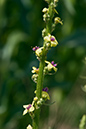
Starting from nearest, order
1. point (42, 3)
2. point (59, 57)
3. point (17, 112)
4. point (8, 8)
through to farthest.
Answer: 1. point (17, 112)
2. point (8, 8)
3. point (42, 3)
4. point (59, 57)

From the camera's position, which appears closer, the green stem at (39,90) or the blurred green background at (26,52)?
the green stem at (39,90)

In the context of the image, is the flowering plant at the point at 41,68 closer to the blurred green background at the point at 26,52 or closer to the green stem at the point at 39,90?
the green stem at the point at 39,90

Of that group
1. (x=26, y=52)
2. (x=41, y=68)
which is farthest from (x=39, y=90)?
(x=26, y=52)

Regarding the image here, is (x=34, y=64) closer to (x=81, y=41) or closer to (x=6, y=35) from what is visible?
(x=81, y=41)

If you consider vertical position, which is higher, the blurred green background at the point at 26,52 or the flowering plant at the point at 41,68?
the blurred green background at the point at 26,52

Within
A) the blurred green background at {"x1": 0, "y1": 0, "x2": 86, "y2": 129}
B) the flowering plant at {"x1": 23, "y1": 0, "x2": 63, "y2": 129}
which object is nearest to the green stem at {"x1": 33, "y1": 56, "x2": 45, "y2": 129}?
the flowering plant at {"x1": 23, "y1": 0, "x2": 63, "y2": 129}

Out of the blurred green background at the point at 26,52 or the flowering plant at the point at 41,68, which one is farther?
the blurred green background at the point at 26,52

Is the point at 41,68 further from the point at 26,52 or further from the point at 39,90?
the point at 26,52

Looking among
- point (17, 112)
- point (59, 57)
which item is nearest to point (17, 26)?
point (59, 57)

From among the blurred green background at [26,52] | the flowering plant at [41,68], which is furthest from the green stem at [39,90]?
the blurred green background at [26,52]
